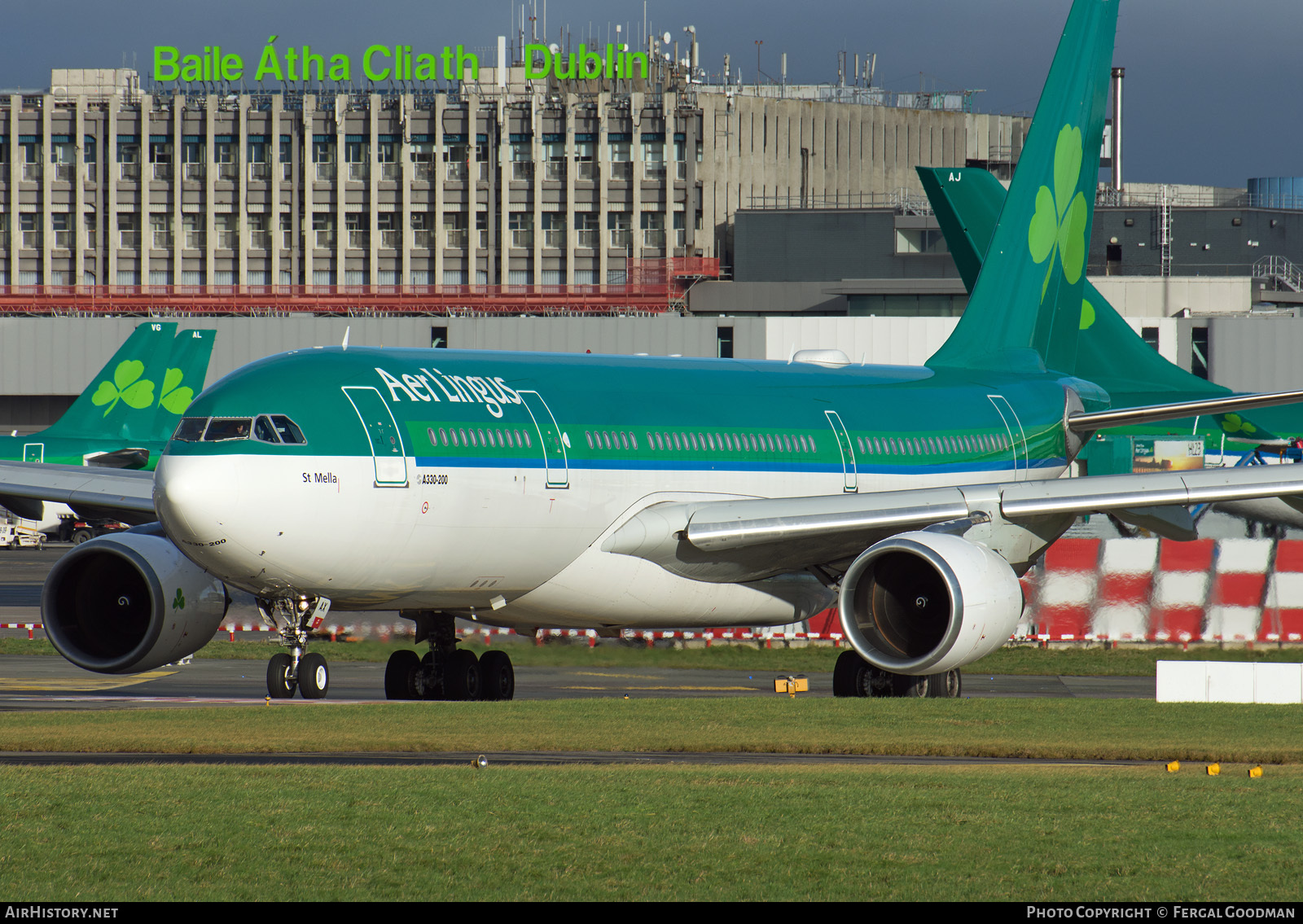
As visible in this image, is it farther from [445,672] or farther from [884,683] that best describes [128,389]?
[884,683]

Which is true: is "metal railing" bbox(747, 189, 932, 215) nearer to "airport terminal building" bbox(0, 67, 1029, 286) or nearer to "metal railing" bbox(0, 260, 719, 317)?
"airport terminal building" bbox(0, 67, 1029, 286)

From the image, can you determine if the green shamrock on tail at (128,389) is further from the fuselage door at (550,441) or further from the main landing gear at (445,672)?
the fuselage door at (550,441)

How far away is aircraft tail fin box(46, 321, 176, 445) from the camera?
50.9 metres

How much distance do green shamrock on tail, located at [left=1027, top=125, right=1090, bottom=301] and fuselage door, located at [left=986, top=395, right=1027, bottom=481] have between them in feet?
10.5

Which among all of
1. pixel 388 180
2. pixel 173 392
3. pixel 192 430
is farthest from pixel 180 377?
pixel 388 180

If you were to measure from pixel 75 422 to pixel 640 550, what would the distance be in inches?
1362

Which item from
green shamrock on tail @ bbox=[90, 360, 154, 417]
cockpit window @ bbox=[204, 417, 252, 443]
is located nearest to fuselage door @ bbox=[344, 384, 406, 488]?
cockpit window @ bbox=[204, 417, 252, 443]

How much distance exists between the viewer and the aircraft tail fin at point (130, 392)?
50.9m

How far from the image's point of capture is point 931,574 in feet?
68.5

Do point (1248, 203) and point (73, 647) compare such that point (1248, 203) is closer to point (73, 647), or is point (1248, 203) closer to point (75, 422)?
point (75, 422)

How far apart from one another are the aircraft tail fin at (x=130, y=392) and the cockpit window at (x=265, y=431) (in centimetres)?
3407

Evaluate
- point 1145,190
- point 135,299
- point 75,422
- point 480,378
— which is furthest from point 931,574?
point 1145,190

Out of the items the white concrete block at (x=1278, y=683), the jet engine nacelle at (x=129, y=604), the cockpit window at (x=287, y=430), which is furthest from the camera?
the white concrete block at (x=1278, y=683)

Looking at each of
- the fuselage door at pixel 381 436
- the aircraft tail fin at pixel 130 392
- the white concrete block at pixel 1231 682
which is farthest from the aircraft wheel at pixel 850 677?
the aircraft tail fin at pixel 130 392
